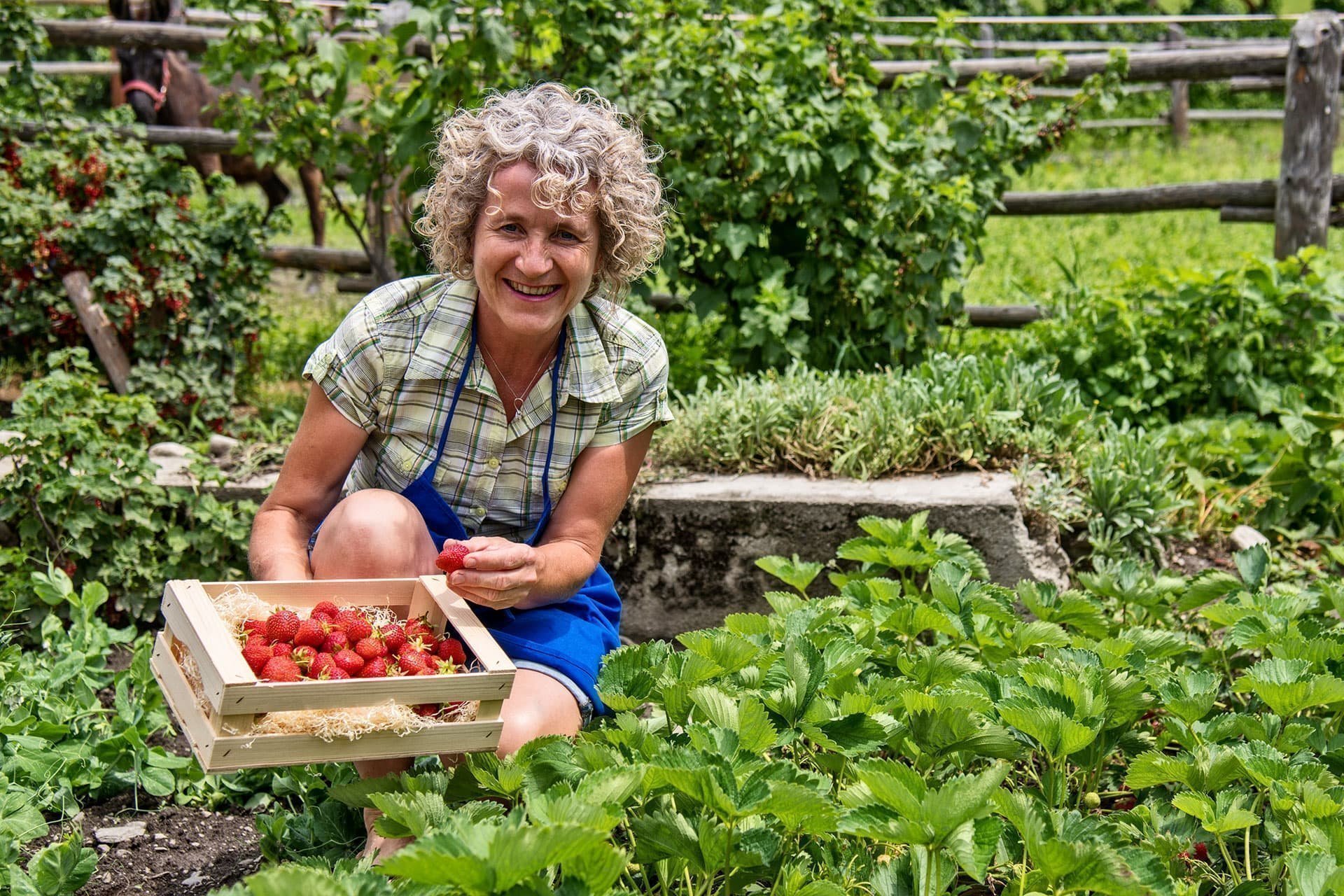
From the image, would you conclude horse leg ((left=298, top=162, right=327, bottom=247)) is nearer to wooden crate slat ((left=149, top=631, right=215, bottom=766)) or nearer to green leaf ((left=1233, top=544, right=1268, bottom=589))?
wooden crate slat ((left=149, top=631, right=215, bottom=766))

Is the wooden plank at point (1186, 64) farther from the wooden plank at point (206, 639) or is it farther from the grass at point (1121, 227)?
the wooden plank at point (206, 639)

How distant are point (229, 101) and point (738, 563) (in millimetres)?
2701

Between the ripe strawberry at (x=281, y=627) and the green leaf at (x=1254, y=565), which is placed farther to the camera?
the green leaf at (x=1254, y=565)

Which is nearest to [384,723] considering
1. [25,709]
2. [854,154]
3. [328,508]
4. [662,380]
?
[328,508]

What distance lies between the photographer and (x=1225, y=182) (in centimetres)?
531

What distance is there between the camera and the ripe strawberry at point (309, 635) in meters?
1.91

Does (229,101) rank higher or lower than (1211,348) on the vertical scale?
higher

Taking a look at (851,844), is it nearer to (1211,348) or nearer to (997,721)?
(997,721)

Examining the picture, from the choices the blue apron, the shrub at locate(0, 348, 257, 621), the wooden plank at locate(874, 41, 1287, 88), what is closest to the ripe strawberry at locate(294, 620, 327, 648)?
the blue apron

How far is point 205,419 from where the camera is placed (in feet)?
14.5

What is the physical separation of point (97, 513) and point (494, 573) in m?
1.62

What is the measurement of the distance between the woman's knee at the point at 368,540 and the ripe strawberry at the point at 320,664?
33 centimetres

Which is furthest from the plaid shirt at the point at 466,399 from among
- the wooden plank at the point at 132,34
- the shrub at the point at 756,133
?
the wooden plank at the point at 132,34

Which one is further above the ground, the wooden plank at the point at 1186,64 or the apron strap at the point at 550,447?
the wooden plank at the point at 1186,64
